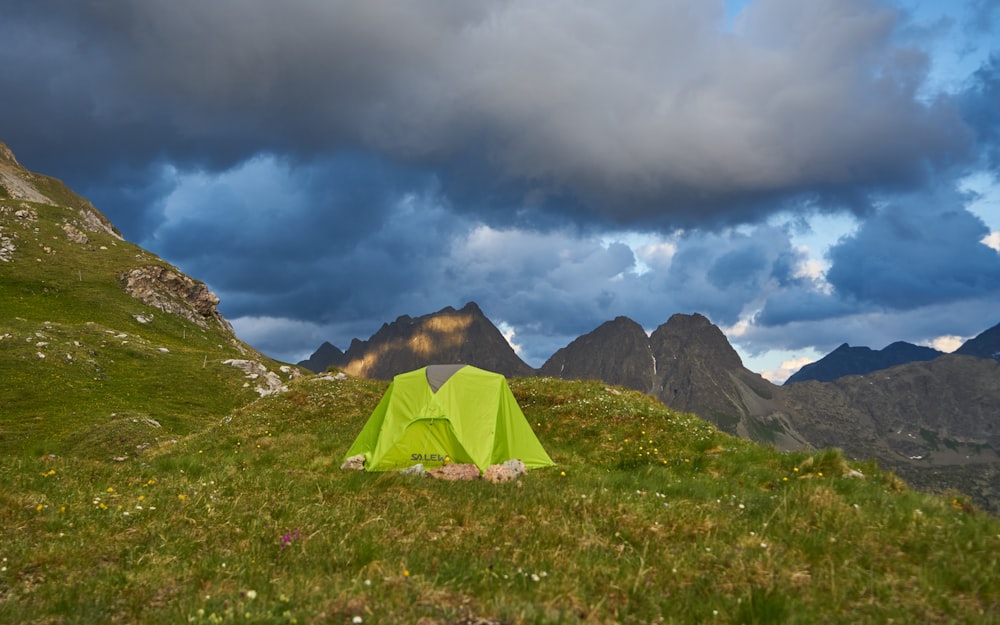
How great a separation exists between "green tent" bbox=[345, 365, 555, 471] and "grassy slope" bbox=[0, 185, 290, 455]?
15.2 metres

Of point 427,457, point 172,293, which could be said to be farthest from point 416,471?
point 172,293

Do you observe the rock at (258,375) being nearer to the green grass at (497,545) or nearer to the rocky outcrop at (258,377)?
the rocky outcrop at (258,377)

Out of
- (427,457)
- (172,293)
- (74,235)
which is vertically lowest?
(427,457)

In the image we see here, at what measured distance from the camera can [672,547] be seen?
849 centimetres

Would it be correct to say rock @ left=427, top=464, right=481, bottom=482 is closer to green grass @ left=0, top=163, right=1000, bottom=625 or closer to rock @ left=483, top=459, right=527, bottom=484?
rock @ left=483, top=459, right=527, bottom=484

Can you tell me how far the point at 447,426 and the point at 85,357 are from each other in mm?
50264

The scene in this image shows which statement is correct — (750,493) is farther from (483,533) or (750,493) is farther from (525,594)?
(525,594)

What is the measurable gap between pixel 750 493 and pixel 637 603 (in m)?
6.90

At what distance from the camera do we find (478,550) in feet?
27.1

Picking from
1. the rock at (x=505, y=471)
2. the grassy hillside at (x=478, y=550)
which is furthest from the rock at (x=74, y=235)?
the rock at (x=505, y=471)

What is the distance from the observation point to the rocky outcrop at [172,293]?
296ft

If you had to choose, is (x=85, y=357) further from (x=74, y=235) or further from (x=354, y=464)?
(x=74, y=235)

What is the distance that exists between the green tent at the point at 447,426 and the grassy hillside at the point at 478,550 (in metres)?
4.05

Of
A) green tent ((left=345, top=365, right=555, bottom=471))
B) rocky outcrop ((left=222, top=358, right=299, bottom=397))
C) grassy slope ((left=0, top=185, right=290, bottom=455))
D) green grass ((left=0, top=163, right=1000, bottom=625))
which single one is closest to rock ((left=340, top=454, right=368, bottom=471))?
green tent ((left=345, top=365, right=555, bottom=471))
